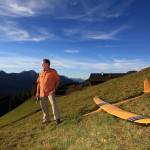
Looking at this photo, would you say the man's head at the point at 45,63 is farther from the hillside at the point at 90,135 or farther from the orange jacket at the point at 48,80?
the hillside at the point at 90,135

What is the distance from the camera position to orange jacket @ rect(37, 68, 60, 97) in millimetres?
15172

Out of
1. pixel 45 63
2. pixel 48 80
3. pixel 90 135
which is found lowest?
pixel 90 135

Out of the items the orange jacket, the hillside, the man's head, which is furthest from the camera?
the orange jacket

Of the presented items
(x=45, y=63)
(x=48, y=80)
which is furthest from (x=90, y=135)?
(x=45, y=63)

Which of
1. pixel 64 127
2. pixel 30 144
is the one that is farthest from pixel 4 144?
pixel 64 127

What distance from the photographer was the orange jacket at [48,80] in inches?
597

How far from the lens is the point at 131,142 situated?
8.89 metres

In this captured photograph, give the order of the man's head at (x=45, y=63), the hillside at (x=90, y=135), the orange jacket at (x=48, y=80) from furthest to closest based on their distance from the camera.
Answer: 1. the orange jacket at (x=48, y=80)
2. the man's head at (x=45, y=63)
3. the hillside at (x=90, y=135)

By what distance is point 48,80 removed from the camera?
15.2 meters

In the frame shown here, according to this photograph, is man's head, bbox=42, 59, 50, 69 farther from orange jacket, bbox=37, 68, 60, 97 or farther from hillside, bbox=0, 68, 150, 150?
hillside, bbox=0, 68, 150, 150

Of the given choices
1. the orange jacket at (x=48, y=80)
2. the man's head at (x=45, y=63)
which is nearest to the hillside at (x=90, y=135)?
the orange jacket at (x=48, y=80)

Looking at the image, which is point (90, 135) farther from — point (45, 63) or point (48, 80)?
point (45, 63)

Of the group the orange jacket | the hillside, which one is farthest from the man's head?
the hillside

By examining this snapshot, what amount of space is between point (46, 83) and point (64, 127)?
9.65ft
